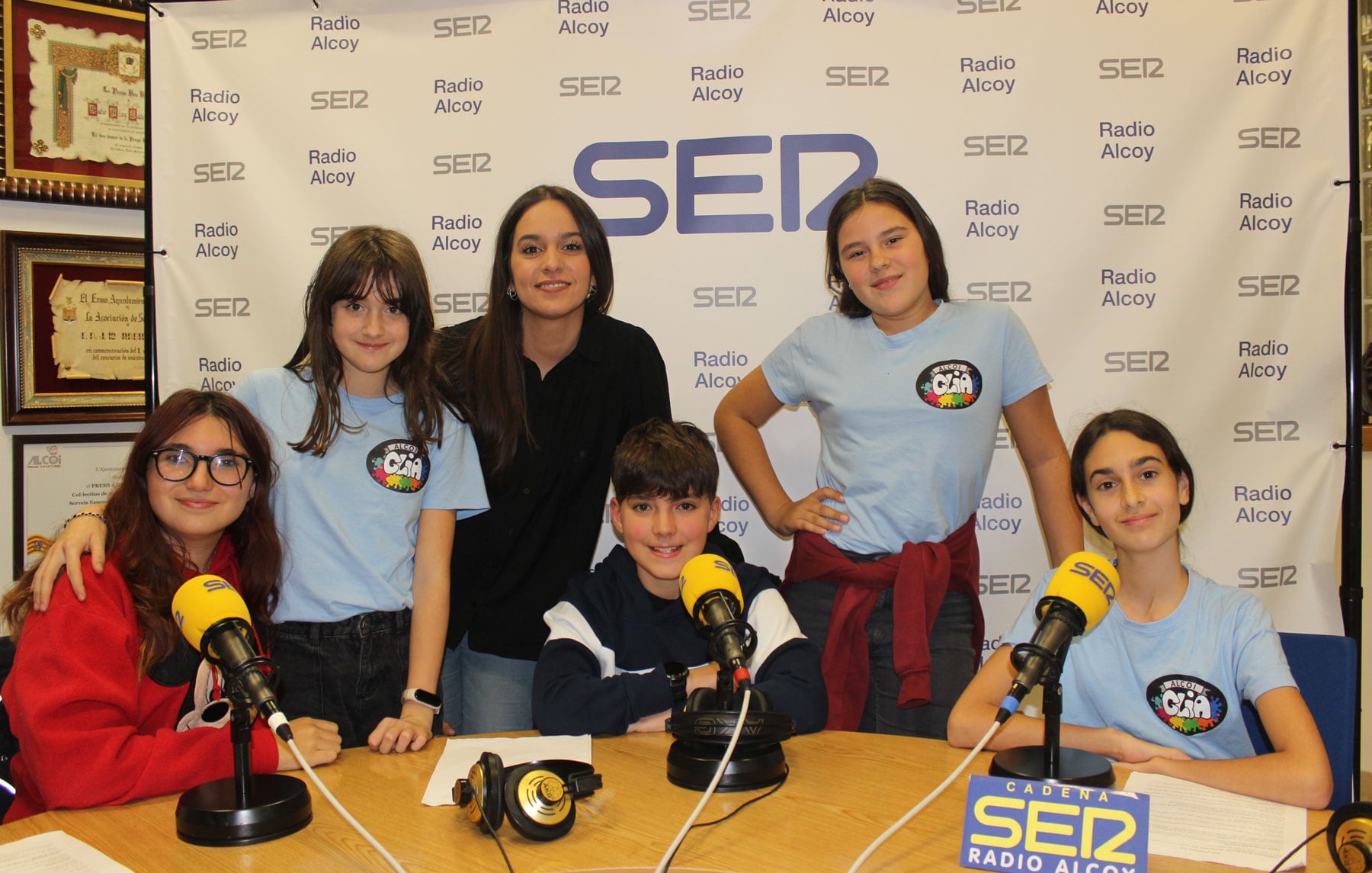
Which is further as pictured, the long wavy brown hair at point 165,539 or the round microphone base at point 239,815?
the long wavy brown hair at point 165,539

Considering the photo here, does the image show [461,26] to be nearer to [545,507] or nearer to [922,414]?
[545,507]

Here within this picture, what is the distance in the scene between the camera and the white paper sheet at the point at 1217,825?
1485 millimetres

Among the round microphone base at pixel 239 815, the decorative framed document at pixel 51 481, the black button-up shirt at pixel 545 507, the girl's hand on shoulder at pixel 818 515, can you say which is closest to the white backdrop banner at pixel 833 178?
the decorative framed document at pixel 51 481

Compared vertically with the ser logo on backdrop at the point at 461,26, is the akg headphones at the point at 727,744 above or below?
below

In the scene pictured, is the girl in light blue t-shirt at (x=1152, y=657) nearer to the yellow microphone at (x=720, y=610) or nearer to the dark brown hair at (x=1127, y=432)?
the dark brown hair at (x=1127, y=432)

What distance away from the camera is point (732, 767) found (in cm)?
173

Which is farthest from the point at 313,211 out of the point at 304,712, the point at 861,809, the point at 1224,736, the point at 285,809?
the point at 1224,736

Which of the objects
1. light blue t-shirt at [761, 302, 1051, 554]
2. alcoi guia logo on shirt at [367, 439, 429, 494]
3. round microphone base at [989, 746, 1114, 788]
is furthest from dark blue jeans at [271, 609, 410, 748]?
round microphone base at [989, 746, 1114, 788]

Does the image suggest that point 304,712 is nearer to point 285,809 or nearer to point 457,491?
point 457,491

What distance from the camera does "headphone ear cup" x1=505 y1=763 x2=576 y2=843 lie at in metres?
1.54

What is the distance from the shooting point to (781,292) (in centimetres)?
356

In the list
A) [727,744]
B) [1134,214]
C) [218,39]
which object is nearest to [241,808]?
[727,744]

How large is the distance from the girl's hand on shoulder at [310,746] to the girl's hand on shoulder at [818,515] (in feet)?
4.37

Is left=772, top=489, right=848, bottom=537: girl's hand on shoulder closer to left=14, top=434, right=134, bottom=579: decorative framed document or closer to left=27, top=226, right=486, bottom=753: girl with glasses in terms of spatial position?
left=27, top=226, right=486, bottom=753: girl with glasses
